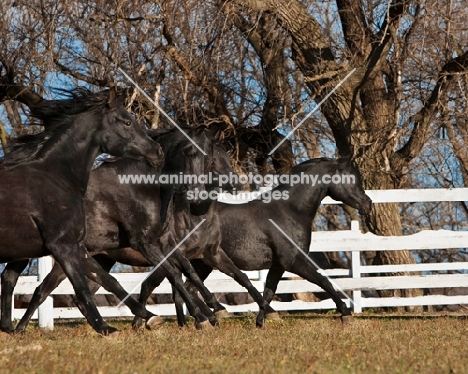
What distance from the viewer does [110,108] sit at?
801 cm

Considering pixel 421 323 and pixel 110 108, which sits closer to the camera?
pixel 110 108

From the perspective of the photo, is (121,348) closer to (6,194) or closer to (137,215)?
Result: (6,194)

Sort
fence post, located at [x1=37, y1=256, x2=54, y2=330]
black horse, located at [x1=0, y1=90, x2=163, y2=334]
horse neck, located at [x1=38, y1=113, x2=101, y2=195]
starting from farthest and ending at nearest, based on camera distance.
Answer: fence post, located at [x1=37, y1=256, x2=54, y2=330] → horse neck, located at [x1=38, y1=113, x2=101, y2=195] → black horse, located at [x1=0, y1=90, x2=163, y2=334]

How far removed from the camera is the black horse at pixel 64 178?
23.7 ft

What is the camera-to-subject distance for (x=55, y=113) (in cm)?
814

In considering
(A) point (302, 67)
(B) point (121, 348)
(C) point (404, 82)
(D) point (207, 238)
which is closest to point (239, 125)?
(A) point (302, 67)

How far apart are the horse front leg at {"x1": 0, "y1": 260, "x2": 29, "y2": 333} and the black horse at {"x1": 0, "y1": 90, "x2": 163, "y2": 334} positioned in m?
1.18

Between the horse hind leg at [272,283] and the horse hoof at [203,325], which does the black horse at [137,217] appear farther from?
the horse hind leg at [272,283]

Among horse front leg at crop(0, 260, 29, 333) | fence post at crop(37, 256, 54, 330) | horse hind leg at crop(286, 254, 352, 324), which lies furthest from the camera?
fence post at crop(37, 256, 54, 330)

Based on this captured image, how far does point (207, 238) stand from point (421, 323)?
2559 millimetres

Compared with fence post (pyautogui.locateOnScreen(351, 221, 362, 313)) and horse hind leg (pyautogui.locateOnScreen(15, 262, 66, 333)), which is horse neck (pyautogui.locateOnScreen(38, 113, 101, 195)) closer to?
horse hind leg (pyautogui.locateOnScreen(15, 262, 66, 333))

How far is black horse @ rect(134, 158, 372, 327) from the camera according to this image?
10.0m

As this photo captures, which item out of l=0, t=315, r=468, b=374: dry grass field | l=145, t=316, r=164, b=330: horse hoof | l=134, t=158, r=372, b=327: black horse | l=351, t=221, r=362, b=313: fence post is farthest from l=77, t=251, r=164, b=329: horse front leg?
l=351, t=221, r=362, b=313: fence post

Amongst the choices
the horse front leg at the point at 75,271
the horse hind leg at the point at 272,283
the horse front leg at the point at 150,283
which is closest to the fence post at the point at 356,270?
the horse hind leg at the point at 272,283
